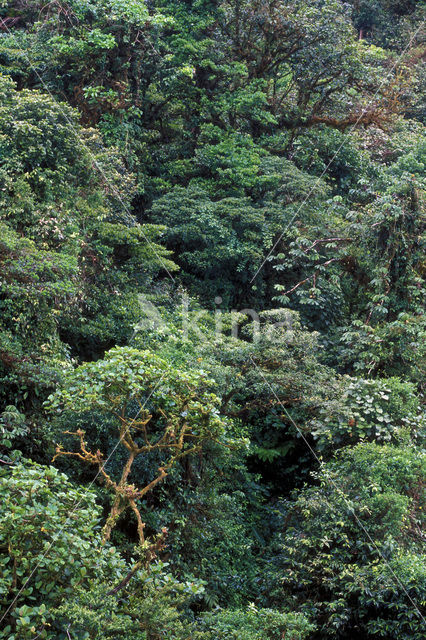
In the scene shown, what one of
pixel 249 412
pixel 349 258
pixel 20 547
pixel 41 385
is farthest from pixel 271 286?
pixel 20 547

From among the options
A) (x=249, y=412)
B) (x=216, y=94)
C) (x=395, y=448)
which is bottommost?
(x=249, y=412)

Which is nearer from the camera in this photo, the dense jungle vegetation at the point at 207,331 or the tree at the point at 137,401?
the dense jungle vegetation at the point at 207,331

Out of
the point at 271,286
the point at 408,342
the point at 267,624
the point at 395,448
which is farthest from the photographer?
the point at 271,286

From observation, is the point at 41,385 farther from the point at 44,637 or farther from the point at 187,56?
the point at 187,56

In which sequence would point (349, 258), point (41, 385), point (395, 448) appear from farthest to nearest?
point (349, 258) < point (395, 448) < point (41, 385)

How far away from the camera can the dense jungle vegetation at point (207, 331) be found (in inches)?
197

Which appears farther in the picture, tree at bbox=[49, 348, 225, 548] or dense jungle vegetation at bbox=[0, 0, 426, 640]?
tree at bbox=[49, 348, 225, 548]

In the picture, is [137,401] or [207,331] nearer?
[137,401]

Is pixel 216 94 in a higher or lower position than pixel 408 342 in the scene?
higher

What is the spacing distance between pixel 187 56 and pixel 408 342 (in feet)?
21.8

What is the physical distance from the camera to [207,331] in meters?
8.45

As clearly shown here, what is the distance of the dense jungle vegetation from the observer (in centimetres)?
502

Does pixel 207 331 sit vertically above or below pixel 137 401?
below

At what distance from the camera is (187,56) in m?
12.0
